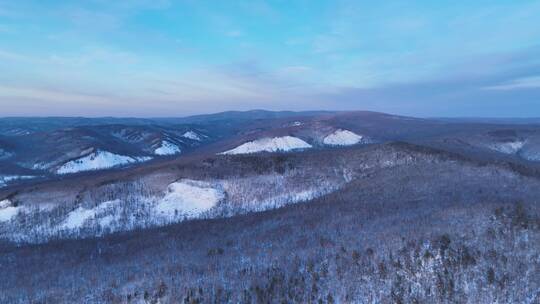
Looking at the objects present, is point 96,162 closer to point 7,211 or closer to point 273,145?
point 273,145

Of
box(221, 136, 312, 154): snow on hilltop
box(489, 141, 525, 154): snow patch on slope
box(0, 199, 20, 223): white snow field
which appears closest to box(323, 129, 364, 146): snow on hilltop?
box(221, 136, 312, 154): snow on hilltop

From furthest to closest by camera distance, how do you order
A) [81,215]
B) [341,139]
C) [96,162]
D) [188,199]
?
[341,139] < [96,162] < [188,199] < [81,215]

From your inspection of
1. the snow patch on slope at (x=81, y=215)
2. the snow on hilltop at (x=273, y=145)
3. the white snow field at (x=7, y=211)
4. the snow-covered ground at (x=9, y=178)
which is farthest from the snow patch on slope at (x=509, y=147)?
the snow-covered ground at (x=9, y=178)

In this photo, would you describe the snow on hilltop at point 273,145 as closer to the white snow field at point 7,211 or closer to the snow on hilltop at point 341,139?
the snow on hilltop at point 341,139

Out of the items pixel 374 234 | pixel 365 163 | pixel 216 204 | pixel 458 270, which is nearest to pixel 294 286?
pixel 458 270

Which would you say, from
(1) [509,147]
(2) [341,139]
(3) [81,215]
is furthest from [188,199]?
(2) [341,139]

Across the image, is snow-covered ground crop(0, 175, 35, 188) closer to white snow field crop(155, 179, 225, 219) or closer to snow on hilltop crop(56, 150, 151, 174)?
snow on hilltop crop(56, 150, 151, 174)

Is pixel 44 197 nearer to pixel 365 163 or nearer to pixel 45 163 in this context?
pixel 365 163
